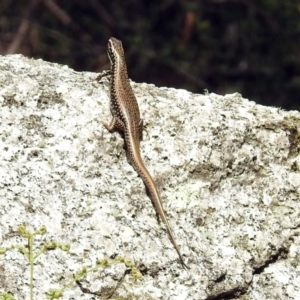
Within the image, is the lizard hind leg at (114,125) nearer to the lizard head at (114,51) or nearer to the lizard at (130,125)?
the lizard at (130,125)

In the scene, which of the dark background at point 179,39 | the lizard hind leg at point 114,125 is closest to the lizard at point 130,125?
the lizard hind leg at point 114,125

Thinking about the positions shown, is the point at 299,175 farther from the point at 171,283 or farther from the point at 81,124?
the point at 81,124

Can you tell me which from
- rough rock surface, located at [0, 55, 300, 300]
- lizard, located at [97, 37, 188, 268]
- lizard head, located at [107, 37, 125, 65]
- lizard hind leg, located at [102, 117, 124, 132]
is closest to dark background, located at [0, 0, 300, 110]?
lizard head, located at [107, 37, 125, 65]

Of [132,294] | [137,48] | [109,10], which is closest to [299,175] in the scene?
[132,294]

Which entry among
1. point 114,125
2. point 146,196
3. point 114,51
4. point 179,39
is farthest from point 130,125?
point 179,39

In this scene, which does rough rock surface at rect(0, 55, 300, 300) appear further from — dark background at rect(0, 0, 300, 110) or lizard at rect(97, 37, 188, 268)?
dark background at rect(0, 0, 300, 110)
